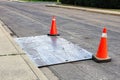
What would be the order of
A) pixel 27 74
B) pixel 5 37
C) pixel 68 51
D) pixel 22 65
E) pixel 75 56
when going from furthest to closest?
pixel 5 37
pixel 68 51
pixel 75 56
pixel 22 65
pixel 27 74

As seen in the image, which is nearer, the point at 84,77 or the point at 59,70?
the point at 84,77

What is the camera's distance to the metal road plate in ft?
21.3

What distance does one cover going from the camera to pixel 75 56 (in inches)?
266

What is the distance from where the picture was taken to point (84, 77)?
5293 mm

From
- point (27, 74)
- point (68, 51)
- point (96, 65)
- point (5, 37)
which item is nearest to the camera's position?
point (27, 74)

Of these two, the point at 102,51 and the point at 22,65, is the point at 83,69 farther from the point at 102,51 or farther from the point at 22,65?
the point at 22,65

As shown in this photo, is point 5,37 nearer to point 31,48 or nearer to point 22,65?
point 31,48

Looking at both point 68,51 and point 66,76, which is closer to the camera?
point 66,76

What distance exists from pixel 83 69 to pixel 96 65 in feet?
1.43

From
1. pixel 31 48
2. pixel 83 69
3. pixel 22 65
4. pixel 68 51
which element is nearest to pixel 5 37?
pixel 31 48

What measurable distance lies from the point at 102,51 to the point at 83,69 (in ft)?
2.69

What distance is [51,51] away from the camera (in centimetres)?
728

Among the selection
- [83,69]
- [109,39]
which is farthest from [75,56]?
[109,39]

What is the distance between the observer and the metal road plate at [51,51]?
6.48 m
